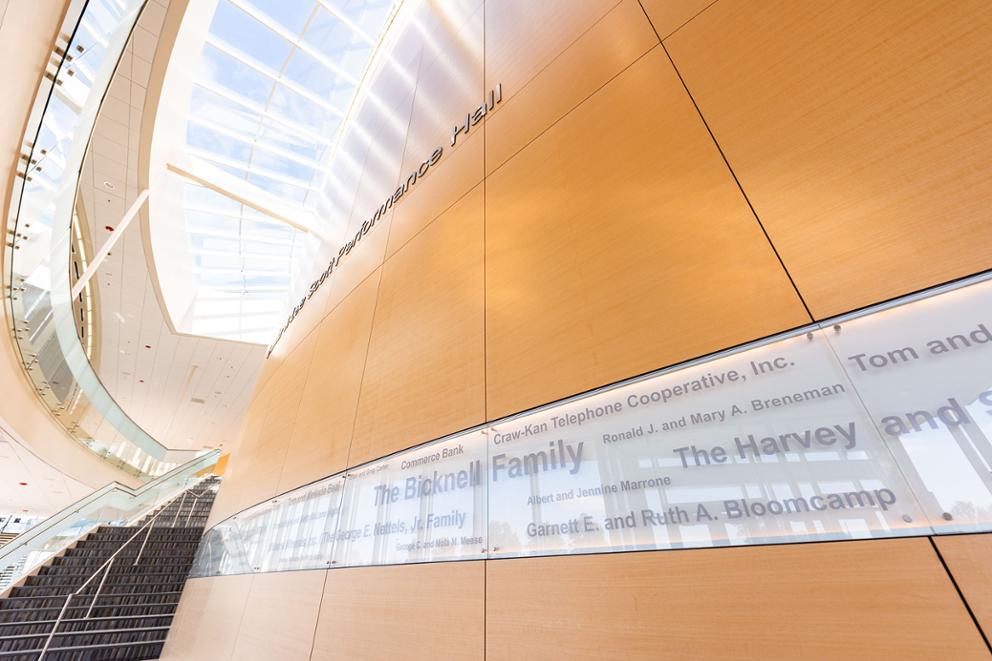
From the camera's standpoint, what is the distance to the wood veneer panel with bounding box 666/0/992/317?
1.13 m

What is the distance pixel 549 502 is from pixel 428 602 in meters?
0.81

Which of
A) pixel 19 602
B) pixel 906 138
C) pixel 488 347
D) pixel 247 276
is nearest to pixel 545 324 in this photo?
pixel 488 347

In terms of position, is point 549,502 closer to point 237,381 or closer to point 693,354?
point 693,354

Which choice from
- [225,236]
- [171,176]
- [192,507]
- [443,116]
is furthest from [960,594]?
[225,236]

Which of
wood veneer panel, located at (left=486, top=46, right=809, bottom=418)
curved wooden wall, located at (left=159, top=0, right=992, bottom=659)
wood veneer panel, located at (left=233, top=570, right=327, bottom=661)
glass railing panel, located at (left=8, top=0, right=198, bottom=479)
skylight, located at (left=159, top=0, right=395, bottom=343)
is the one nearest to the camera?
curved wooden wall, located at (left=159, top=0, right=992, bottom=659)

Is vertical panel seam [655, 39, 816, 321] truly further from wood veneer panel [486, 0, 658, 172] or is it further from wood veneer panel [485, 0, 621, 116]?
wood veneer panel [485, 0, 621, 116]

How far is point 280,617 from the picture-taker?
9.19 feet

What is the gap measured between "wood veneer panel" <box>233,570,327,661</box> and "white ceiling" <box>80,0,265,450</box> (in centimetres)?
814

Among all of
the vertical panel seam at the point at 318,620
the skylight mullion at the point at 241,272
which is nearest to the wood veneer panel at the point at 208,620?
the vertical panel seam at the point at 318,620

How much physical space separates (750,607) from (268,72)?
11111mm

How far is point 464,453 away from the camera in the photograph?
204 centimetres

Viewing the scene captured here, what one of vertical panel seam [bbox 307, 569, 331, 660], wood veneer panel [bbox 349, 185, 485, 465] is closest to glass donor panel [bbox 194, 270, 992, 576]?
wood veneer panel [bbox 349, 185, 485, 465]

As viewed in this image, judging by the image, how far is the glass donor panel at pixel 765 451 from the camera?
952 millimetres

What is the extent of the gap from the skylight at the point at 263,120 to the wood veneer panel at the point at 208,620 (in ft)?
17.0
